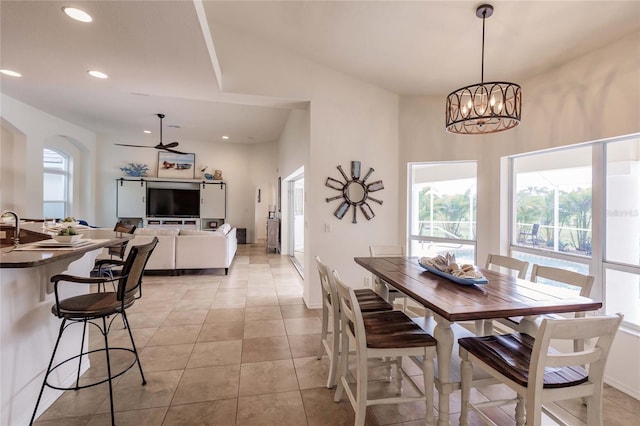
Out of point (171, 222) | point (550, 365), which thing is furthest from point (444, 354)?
point (171, 222)

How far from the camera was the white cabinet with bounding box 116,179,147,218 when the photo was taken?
8422mm

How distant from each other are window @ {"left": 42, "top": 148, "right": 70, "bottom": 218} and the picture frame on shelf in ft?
7.23

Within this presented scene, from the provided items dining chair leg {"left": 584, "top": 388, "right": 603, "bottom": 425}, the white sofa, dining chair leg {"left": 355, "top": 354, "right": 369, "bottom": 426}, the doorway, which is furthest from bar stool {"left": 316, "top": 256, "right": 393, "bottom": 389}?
the doorway

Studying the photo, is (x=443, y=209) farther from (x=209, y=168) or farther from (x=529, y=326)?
(x=209, y=168)

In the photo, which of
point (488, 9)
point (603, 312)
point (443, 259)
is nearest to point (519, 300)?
point (443, 259)

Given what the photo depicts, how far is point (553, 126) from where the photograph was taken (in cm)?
285

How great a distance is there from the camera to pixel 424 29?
2.78 m

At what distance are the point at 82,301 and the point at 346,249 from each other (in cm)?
282

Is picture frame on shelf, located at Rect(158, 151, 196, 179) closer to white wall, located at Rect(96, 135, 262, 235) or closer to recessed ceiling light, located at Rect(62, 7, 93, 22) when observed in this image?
white wall, located at Rect(96, 135, 262, 235)

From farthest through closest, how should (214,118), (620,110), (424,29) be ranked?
(214,118) < (424,29) < (620,110)

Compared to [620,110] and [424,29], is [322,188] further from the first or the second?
[620,110]

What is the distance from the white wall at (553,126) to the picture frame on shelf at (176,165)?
706 cm

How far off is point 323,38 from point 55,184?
7328 mm

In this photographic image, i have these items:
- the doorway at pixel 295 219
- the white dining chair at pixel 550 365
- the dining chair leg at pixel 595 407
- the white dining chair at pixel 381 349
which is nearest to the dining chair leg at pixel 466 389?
the white dining chair at pixel 550 365
